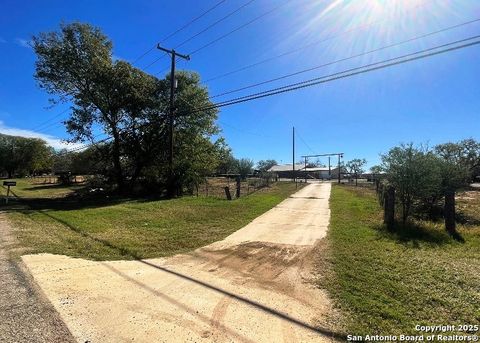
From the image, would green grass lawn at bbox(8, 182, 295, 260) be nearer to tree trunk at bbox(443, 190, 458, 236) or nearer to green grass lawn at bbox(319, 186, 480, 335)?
green grass lawn at bbox(319, 186, 480, 335)

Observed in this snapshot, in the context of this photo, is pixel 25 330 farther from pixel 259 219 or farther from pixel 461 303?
pixel 259 219

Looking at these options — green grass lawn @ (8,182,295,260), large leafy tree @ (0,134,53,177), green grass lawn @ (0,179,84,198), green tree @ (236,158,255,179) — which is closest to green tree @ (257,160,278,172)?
green tree @ (236,158,255,179)

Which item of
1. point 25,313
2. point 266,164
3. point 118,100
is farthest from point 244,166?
point 25,313

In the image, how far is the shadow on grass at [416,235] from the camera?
9.23 m

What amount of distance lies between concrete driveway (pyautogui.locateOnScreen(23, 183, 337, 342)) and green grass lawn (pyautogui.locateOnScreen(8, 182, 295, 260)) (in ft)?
2.66

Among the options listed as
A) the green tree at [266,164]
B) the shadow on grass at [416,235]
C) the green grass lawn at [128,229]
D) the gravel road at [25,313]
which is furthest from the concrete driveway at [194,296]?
the green tree at [266,164]

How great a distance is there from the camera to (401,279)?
594cm

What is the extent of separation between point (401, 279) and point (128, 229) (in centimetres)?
820

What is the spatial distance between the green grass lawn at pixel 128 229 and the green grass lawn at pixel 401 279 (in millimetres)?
3885

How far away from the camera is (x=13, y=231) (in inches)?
409

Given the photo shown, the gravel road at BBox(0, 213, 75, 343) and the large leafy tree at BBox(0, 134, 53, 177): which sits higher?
the large leafy tree at BBox(0, 134, 53, 177)

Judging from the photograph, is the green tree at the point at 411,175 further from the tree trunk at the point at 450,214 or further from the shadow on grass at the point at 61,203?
the shadow on grass at the point at 61,203

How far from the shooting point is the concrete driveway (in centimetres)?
420

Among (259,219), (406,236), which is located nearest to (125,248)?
(259,219)
